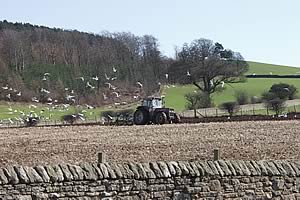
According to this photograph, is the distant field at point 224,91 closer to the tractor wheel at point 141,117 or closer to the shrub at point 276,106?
the shrub at point 276,106

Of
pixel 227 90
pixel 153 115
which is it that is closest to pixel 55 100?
pixel 227 90

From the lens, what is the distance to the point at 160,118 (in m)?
53.3

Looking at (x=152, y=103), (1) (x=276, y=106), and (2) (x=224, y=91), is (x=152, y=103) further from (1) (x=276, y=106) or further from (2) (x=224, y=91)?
(2) (x=224, y=91)

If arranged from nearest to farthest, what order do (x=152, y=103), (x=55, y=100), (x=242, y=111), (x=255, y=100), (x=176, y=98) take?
1. (x=152, y=103)
2. (x=242, y=111)
3. (x=255, y=100)
4. (x=55, y=100)
5. (x=176, y=98)

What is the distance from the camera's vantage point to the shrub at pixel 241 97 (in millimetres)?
93650

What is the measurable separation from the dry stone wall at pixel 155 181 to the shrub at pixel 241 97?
7874cm

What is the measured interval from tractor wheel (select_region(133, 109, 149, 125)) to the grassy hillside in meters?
78.8

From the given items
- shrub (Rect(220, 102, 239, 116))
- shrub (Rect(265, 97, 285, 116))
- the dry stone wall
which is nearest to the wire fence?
shrub (Rect(220, 102, 239, 116))

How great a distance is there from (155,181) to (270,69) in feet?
435

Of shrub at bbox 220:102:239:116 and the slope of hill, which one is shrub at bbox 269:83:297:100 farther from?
shrub at bbox 220:102:239:116

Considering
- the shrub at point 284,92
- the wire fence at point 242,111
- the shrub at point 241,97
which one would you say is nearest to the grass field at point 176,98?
the shrub at point 241,97

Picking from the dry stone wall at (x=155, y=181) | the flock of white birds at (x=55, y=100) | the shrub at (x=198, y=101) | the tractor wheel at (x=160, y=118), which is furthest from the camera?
the shrub at (x=198, y=101)

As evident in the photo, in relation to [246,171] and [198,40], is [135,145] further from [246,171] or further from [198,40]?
[198,40]

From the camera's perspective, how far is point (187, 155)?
23.0m
